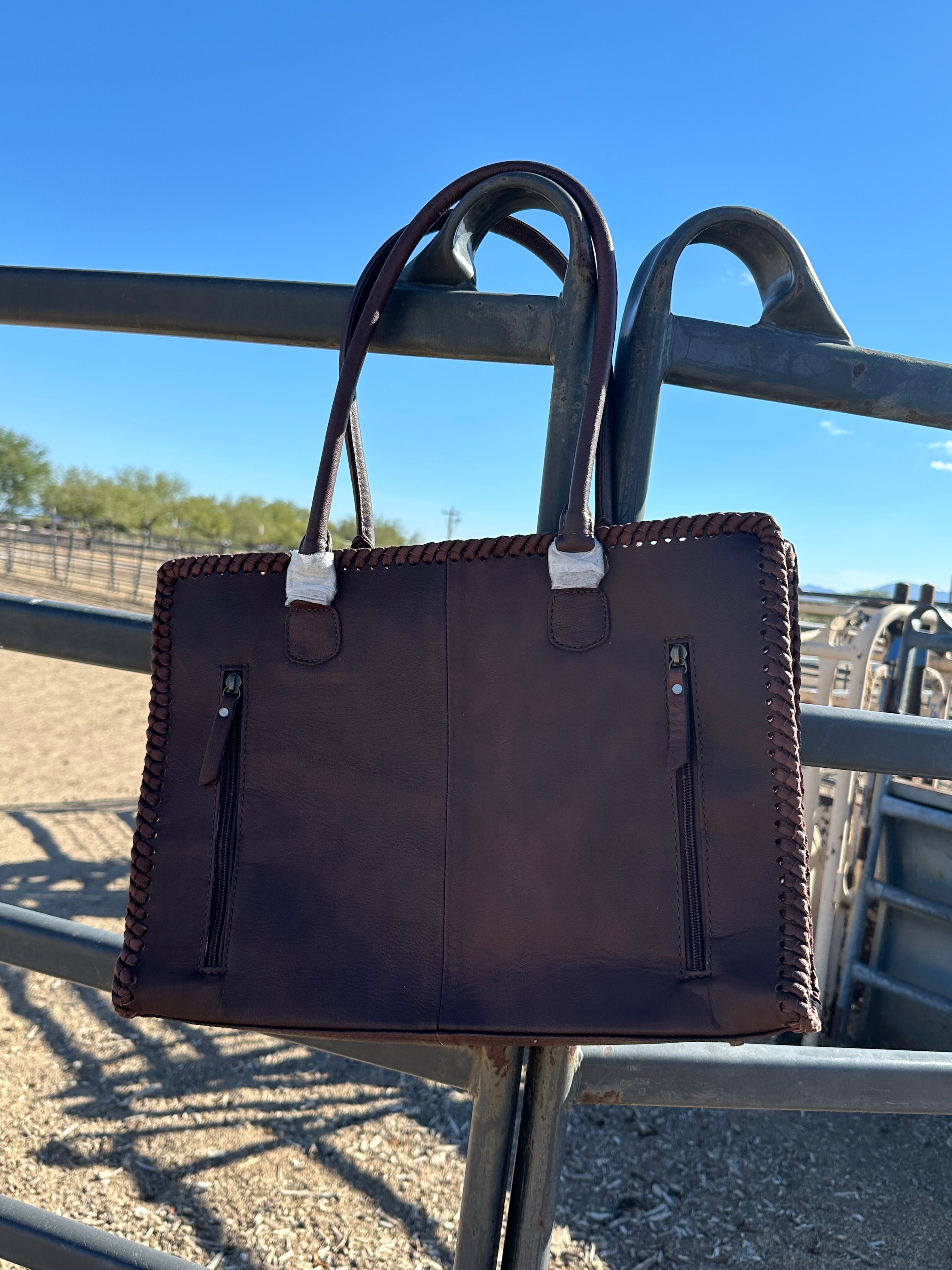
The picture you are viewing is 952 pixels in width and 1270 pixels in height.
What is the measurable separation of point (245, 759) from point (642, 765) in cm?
35

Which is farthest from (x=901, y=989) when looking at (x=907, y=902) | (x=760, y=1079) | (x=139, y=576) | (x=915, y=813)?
(x=139, y=576)

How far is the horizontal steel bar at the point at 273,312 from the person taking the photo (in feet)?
2.46

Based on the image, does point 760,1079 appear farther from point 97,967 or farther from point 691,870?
point 97,967

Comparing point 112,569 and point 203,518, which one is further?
point 203,518

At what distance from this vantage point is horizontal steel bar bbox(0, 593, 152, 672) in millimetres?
818

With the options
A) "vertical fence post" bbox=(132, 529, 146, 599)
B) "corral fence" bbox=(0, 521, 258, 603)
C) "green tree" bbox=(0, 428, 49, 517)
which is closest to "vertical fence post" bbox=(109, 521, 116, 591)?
"corral fence" bbox=(0, 521, 258, 603)

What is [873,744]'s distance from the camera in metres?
0.74

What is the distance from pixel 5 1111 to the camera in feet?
8.70

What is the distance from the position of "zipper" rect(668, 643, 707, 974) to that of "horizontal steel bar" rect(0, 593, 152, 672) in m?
0.51

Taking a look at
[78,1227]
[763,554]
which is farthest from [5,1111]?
[763,554]

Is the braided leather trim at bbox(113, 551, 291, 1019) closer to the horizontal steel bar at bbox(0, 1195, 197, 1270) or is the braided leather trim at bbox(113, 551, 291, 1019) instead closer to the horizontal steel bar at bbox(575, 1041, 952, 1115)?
the horizontal steel bar at bbox(0, 1195, 197, 1270)

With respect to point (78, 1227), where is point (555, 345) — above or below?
above

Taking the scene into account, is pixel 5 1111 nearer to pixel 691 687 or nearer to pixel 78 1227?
pixel 78 1227

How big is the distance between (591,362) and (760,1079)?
2.15ft
